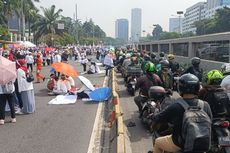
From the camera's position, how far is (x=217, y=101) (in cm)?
542

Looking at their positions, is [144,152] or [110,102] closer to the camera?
[144,152]

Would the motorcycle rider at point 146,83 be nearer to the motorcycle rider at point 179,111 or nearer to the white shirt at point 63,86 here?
the motorcycle rider at point 179,111


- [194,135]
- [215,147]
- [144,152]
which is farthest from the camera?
[144,152]

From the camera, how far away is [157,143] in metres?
4.51

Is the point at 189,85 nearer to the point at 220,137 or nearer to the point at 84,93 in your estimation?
the point at 220,137

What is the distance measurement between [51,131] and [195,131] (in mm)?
5553

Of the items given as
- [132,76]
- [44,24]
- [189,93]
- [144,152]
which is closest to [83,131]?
[144,152]

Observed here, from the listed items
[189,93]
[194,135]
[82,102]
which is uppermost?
[189,93]

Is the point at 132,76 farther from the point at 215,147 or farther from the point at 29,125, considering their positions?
the point at 215,147

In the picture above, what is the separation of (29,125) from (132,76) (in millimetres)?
6793

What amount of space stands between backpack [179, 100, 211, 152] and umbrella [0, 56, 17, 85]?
6.27m

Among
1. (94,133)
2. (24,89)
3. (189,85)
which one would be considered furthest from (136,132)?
(189,85)

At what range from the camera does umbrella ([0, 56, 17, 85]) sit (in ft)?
30.1

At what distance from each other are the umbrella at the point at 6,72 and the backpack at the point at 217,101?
17.7 ft
